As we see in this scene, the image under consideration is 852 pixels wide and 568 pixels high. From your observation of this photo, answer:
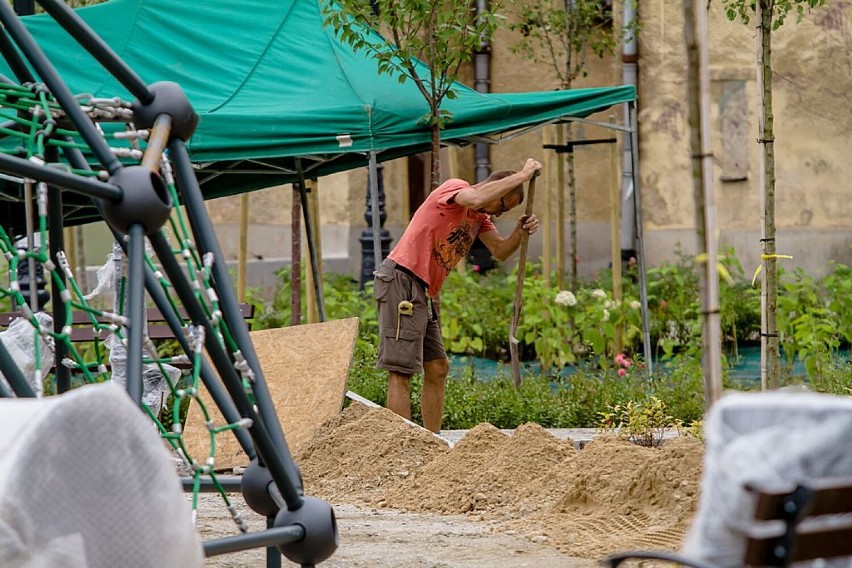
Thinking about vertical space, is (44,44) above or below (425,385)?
above

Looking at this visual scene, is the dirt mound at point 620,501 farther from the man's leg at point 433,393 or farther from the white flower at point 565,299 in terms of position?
the white flower at point 565,299

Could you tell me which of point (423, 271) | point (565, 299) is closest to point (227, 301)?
point (423, 271)

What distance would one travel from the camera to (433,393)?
8.11m

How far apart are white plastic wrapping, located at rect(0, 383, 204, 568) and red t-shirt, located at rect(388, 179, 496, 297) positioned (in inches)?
219

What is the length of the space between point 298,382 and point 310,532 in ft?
16.3

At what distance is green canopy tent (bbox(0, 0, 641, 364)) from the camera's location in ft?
28.3

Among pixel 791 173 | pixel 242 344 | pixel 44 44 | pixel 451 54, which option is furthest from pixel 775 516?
pixel 791 173

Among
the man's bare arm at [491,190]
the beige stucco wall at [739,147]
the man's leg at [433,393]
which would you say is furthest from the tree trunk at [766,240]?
the beige stucco wall at [739,147]

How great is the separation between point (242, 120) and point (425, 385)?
207 centimetres

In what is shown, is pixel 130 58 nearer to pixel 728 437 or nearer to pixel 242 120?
pixel 242 120

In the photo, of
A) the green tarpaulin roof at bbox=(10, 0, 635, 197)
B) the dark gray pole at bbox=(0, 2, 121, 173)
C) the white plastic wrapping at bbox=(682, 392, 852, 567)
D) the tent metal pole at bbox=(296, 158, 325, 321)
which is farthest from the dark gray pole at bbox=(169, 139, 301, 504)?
the tent metal pole at bbox=(296, 158, 325, 321)

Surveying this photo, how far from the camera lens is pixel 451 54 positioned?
9312mm

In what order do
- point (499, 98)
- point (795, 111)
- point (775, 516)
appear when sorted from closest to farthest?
point (775, 516) < point (499, 98) < point (795, 111)

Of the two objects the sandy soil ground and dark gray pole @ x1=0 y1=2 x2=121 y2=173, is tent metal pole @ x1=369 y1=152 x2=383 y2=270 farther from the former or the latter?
dark gray pole @ x1=0 y1=2 x2=121 y2=173
